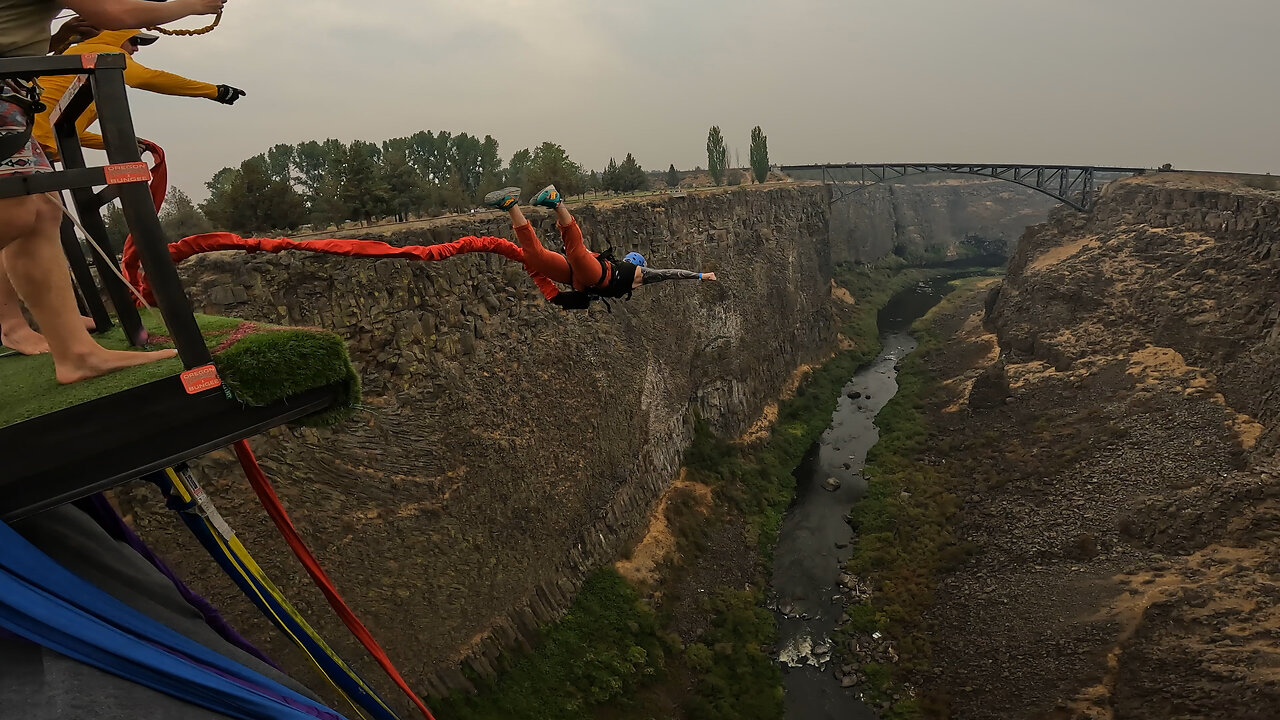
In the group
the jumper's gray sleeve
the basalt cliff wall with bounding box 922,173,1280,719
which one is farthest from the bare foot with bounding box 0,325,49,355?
the basalt cliff wall with bounding box 922,173,1280,719

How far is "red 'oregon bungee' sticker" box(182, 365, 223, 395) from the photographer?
312 cm

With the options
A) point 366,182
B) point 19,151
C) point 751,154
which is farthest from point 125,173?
point 751,154

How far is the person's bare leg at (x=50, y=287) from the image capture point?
3.04 meters

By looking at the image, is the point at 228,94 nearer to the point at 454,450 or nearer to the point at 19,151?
the point at 19,151

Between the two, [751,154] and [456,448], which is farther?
[751,154]

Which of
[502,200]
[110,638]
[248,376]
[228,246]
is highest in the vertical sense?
[502,200]

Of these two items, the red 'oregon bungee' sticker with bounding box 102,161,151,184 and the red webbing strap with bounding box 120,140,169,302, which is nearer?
the red 'oregon bungee' sticker with bounding box 102,161,151,184

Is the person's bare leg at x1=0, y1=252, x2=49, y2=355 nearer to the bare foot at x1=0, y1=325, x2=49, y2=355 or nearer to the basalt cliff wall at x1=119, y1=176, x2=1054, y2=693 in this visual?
the bare foot at x1=0, y1=325, x2=49, y2=355

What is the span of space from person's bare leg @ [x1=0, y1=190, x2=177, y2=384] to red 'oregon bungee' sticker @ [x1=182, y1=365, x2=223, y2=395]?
2.21ft

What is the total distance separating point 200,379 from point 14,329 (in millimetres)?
3233

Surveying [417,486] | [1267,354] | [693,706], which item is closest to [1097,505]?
[1267,354]

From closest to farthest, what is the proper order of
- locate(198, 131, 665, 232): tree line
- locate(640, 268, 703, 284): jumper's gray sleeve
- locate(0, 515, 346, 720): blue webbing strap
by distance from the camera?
1. locate(0, 515, 346, 720): blue webbing strap
2. locate(640, 268, 703, 284): jumper's gray sleeve
3. locate(198, 131, 665, 232): tree line

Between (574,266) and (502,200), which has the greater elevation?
(502,200)

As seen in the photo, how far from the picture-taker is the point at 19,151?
111 inches
